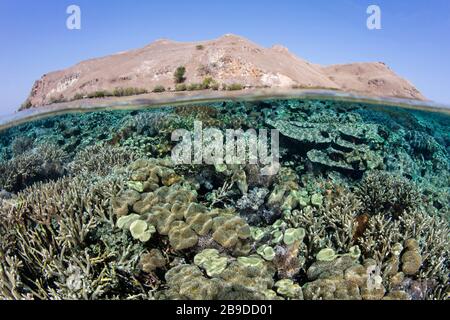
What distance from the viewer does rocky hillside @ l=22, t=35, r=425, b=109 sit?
12609 mm

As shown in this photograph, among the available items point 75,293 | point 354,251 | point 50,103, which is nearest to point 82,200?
point 75,293

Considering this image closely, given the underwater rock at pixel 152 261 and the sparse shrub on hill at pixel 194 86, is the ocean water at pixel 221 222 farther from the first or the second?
the sparse shrub on hill at pixel 194 86

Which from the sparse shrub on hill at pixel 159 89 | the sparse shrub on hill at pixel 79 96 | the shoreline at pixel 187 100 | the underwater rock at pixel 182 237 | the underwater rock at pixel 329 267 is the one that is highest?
the sparse shrub on hill at pixel 159 89

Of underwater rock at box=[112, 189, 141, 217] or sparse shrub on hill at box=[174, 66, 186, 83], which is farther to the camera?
sparse shrub on hill at box=[174, 66, 186, 83]

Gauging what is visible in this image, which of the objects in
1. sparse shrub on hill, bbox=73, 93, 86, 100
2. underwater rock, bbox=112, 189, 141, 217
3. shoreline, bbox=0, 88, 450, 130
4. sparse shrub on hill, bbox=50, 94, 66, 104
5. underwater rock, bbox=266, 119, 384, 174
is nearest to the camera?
underwater rock, bbox=112, 189, 141, 217

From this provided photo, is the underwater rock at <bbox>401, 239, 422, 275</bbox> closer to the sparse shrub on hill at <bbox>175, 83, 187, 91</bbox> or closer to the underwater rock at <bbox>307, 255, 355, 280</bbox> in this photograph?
the underwater rock at <bbox>307, 255, 355, 280</bbox>

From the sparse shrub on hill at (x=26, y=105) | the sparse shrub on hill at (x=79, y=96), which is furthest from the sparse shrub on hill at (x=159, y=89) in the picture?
the sparse shrub on hill at (x=26, y=105)

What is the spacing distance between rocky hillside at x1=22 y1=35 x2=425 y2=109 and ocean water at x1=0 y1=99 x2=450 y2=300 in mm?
3627

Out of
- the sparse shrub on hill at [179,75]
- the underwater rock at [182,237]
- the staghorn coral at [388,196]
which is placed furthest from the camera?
the sparse shrub on hill at [179,75]

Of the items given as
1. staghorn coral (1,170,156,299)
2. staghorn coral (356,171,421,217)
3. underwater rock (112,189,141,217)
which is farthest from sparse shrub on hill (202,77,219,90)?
underwater rock (112,189,141,217)

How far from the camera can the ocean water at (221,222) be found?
13.3 ft

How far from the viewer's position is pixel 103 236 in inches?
191

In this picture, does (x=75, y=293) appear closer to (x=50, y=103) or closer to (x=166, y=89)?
(x=166, y=89)

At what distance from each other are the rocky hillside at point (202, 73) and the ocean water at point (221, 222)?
3.63 metres
